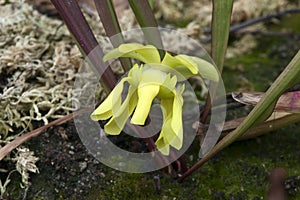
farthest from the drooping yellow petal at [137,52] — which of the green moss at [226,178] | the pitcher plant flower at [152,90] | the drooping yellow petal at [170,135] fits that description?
the green moss at [226,178]

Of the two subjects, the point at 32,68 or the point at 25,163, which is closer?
the point at 25,163

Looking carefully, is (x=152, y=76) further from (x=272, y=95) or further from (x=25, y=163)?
(x=25, y=163)

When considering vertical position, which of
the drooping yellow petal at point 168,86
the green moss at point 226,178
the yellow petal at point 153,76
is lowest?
the green moss at point 226,178

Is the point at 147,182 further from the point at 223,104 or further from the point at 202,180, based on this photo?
the point at 223,104

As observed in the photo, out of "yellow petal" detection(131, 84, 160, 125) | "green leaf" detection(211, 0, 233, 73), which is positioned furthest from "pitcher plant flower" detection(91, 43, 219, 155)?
"green leaf" detection(211, 0, 233, 73)

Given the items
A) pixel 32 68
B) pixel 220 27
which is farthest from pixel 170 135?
pixel 32 68

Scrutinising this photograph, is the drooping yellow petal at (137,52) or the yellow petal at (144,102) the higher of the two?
the drooping yellow petal at (137,52)

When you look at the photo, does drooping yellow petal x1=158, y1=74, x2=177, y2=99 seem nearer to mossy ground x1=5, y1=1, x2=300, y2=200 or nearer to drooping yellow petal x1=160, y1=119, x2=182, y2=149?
drooping yellow petal x1=160, y1=119, x2=182, y2=149

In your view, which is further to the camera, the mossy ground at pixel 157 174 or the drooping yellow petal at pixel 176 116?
the mossy ground at pixel 157 174

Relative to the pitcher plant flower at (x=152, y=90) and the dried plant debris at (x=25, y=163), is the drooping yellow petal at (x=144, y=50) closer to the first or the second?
the pitcher plant flower at (x=152, y=90)
